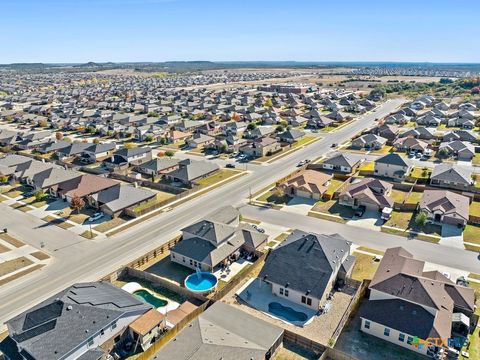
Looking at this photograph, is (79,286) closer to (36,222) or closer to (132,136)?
(36,222)

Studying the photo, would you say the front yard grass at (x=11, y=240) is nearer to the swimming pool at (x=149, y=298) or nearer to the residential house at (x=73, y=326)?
the residential house at (x=73, y=326)

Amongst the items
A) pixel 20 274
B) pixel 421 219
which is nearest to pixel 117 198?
pixel 20 274

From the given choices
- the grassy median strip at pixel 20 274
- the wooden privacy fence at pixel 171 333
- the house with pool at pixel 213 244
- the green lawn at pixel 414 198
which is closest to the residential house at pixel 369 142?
the green lawn at pixel 414 198

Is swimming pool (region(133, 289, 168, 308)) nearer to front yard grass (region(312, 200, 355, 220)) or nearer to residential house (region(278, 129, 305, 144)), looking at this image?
A: front yard grass (region(312, 200, 355, 220))

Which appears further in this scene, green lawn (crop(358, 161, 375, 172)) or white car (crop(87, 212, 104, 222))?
green lawn (crop(358, 161, 375, 172))

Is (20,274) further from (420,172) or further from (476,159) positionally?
(476,159)

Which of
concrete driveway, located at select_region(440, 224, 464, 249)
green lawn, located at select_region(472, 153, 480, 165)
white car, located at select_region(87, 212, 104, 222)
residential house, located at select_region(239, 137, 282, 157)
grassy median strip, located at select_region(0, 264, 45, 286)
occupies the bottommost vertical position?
grassy median strip, located at select_region(0, 264, 45, 286)

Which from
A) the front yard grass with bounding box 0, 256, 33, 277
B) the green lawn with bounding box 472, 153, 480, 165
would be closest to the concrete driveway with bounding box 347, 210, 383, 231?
the green lawn with bounding box 472, 153, 480, 165
